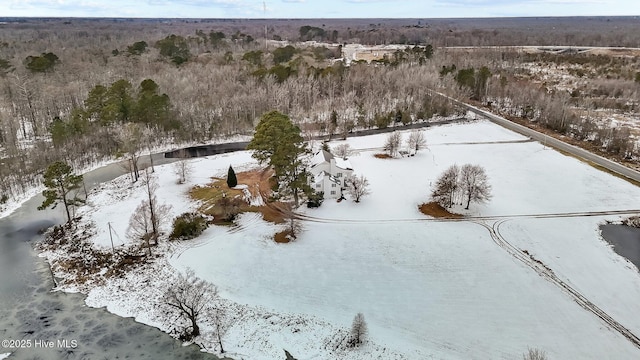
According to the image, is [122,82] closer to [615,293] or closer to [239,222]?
[239,222]

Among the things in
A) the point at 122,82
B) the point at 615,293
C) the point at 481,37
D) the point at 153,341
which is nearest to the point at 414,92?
the point at 122,82

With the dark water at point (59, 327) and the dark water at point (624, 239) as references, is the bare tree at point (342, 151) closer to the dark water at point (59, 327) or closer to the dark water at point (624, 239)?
the dark water at point (624, 239)

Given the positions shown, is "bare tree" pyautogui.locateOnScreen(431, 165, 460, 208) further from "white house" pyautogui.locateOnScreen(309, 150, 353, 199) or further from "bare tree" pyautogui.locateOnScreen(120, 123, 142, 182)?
"bare tree" pyautogui.locateOnScreen(120, 123, 142, 182)

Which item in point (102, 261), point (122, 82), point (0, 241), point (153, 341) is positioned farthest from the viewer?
point (122, 82)

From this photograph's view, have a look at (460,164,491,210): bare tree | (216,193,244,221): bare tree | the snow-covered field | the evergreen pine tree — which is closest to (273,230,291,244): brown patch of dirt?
the snow-covered field

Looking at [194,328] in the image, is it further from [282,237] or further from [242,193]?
[242,193]

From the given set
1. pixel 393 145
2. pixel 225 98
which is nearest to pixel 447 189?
pixel 393 145

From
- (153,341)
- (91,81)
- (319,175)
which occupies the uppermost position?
(91,81)

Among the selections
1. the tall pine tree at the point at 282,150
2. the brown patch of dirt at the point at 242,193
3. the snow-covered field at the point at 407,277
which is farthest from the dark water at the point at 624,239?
the brown patch of dirt at the point at 242,193
